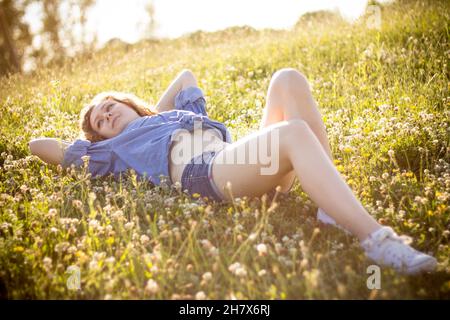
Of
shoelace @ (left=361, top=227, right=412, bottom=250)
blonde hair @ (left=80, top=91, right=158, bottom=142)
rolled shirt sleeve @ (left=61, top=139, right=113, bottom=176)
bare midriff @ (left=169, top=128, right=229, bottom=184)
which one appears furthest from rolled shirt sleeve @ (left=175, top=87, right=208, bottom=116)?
shoelace @ (left=361, top=227, right=412, bottom=250)

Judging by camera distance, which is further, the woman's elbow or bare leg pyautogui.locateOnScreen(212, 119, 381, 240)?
the woman's elbow

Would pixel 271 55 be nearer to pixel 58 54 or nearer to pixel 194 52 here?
pixel 194 52

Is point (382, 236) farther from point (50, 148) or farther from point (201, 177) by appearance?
point (50, 148)

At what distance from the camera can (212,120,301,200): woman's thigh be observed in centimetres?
271

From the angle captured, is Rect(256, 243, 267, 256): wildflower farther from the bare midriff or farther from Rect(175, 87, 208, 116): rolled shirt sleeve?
Rect(175, 87, 208, 116): rolled shirt sleeve

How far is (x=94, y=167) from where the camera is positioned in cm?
374

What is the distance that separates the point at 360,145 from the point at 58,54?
15.5 meters

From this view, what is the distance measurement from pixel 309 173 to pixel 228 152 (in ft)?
2.07

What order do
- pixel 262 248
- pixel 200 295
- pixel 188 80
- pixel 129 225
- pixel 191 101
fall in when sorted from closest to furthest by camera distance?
pixel 200 295, pixel 262 248, pixel 129 225, pixel 191 101, pixel 188 80

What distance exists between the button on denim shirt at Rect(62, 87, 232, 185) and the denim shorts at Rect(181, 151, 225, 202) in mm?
255

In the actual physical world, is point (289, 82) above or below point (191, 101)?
below

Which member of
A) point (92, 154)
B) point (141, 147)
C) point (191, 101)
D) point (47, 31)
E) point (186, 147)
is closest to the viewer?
point (186, 147)

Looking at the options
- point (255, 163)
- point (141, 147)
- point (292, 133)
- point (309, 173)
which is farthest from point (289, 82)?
point (141, 147)

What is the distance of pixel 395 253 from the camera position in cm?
233
